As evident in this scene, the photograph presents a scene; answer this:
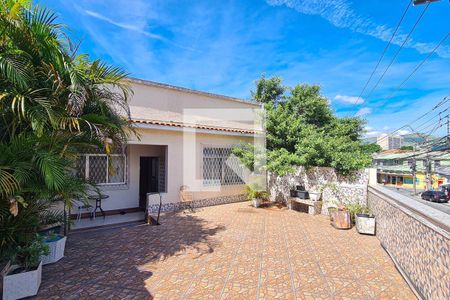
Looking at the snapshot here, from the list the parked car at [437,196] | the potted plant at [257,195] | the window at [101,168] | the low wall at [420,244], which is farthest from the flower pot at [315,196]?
the parked car at [437,196]

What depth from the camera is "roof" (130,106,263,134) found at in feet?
38.0

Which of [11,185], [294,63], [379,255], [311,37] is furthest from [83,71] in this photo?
Result: [294,63]

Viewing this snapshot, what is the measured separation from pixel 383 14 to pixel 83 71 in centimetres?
1226

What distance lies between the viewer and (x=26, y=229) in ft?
16.2

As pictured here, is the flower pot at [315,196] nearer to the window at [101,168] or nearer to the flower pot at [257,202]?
the flower pot at [257,202]

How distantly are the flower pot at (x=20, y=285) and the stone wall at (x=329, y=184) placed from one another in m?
11.2

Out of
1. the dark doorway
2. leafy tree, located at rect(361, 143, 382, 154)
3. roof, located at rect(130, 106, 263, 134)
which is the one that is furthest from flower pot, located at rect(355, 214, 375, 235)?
the dark doorway

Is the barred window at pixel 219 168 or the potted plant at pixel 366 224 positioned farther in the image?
the barred window at pixel 219 168

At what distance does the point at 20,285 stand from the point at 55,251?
5.50ft

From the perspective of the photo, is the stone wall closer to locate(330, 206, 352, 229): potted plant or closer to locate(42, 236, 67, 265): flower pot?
locate(330, 206, 352, 229): potted plant

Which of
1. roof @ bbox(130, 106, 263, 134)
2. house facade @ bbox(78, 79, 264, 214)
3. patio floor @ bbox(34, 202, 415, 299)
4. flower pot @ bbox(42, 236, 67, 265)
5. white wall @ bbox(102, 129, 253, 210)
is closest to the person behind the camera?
patio floor @ bbox(34, 202, 415, 299)

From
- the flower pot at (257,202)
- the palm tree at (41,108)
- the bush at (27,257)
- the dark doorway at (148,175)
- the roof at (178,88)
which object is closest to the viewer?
the palm tree at (41,108)

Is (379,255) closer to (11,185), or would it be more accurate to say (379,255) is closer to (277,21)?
(11,185)

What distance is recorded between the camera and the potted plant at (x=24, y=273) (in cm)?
423
